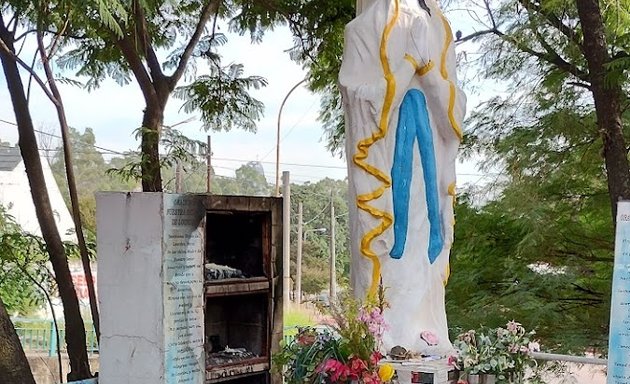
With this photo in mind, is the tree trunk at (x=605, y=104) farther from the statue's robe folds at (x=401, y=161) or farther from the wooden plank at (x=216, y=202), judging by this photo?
the wooden plank at (x=216, y=202)

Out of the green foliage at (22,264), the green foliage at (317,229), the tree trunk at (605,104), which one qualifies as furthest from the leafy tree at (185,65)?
the green foliage at (317,229)

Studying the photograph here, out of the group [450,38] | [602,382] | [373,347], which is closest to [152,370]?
[373,347]

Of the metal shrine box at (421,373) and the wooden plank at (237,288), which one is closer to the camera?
the metal shrine box at (421,373)

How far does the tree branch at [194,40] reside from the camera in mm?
8172

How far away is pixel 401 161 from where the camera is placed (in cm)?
533

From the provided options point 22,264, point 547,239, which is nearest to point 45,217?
point 22,264

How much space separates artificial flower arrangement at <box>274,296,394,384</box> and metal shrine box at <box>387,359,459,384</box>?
122 millimetres

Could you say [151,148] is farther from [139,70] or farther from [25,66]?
[25,66]

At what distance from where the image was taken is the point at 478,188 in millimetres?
8680

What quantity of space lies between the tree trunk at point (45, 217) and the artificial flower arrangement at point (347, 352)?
10.7 ft

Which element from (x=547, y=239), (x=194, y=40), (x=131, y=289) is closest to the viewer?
(x=131, y=289)

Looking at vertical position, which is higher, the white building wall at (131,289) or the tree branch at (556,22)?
the tree branch at (556,22)

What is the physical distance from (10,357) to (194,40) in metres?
3.84

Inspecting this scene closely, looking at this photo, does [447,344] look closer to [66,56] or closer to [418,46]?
[418,46]
